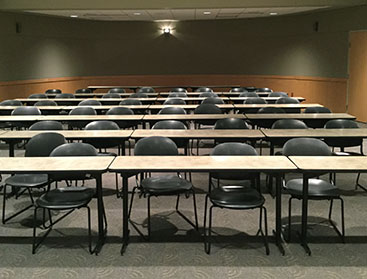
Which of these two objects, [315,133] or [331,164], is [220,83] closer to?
[315,133]

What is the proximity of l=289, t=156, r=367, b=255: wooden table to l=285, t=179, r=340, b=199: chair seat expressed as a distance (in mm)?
153

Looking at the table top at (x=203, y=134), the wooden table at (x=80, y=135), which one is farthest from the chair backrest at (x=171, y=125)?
the wooden table at (x=80, y=135)

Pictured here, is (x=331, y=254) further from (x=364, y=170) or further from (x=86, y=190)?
(x=86, y=190)

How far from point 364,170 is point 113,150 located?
16.9 ft

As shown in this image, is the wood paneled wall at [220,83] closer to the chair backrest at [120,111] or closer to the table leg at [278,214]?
the chair backrest at [120,111]

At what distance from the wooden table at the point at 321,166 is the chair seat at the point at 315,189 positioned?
6.0 inches

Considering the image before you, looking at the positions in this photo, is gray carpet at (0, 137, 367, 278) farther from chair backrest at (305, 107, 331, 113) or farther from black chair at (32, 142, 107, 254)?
chair backrest at (305, 107, 331, 113)

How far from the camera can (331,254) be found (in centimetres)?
364

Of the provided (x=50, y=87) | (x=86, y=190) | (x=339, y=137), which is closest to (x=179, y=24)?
(x=50, y=87)

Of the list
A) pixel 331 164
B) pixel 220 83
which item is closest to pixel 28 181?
pixel 331 164

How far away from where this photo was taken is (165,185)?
4.13m

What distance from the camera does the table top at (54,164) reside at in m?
3.56

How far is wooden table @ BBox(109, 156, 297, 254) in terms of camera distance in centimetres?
357

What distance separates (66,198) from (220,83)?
12.0 m
